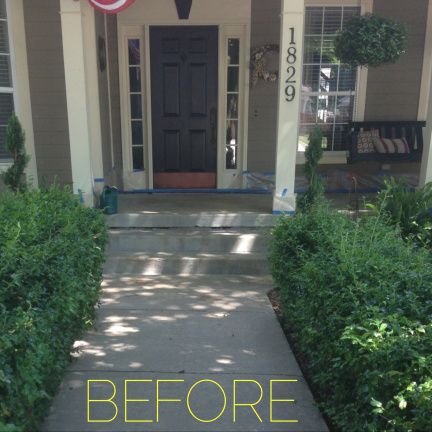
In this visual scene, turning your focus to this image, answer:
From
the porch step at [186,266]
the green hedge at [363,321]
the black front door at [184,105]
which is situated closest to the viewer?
the green hedge at [363,321]

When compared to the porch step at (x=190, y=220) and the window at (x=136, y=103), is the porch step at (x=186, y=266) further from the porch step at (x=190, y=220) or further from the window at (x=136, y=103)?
the window at (x=136, y=103)

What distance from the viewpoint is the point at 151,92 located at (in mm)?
7117

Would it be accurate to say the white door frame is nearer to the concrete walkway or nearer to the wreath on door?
the wreath on door

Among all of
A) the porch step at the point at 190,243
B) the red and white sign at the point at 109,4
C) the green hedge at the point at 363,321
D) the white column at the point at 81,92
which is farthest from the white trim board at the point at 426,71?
A: the white column at the point at 81,92

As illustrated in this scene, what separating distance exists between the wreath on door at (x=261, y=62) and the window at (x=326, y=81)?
500mm

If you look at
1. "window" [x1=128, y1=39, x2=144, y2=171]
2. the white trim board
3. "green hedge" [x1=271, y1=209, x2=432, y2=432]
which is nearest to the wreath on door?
"window" [x1=128, y1=39, x2=144, y2=171]

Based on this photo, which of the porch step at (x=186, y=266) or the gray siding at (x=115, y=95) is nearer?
the porch step at (x=186, y=266)

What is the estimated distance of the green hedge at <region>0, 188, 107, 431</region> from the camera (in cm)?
207

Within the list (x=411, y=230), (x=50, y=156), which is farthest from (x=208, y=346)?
(x=50, y=156)

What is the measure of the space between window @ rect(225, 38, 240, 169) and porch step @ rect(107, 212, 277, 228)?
5.60 ft

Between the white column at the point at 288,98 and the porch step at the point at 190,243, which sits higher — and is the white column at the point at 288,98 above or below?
above

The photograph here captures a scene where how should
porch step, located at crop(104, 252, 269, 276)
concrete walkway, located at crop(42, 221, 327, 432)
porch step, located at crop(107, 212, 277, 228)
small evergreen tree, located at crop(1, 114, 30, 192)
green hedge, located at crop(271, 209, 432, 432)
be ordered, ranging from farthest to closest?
porch step, located at crop(107, 212, 277, 228) → small evergreen tree, located at crop(1, 114, 30, 192) → porch step, located at crop(104, 252, 269, 276) → concrete walkway, located at crop(42, 221, 327, 432) → green hedge, located at crop(271, 209, 432, 432)

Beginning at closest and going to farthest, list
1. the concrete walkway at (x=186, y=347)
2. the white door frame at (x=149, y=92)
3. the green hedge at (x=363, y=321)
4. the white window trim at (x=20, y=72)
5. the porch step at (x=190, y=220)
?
the green hedge at (x=363, y=321) < the concrete walkway at (x=186, y=347) < the porch step at (x=190, y=220) < the white window trim at (x=20, y=72) < the white door frame at (x=149, y=92)

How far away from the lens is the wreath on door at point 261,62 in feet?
22.3
